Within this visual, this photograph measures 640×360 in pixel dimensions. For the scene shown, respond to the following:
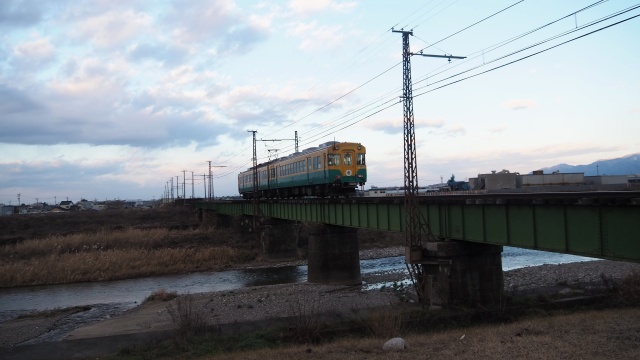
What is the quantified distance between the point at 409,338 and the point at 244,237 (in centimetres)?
5442

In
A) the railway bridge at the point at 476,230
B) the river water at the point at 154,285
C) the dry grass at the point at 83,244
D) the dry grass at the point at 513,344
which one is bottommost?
the river water at the point at 154,285

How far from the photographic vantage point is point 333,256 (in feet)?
126

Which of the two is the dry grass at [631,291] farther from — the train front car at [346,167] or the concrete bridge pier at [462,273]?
the train front car at [346,167]

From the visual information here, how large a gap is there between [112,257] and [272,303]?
29.2 m

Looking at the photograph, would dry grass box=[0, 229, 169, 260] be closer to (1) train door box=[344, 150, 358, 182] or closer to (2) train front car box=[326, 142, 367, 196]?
(2) train front car box=[326, 142, 367, 196]

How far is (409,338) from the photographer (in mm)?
14391

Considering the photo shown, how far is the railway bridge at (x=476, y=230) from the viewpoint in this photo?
1475cm

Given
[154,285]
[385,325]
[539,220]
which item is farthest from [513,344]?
[154,285]

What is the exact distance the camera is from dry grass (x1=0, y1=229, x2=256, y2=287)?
47094 millimetres

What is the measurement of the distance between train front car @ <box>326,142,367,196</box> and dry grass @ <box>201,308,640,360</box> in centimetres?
2462

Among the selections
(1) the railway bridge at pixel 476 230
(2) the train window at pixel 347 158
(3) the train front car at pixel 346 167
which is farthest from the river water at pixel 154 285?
(2) the train window at pixel 347 158

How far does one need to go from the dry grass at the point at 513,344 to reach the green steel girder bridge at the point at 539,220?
2.07m

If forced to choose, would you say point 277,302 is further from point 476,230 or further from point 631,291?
point 631,291

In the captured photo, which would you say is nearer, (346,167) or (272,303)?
(272,303)
